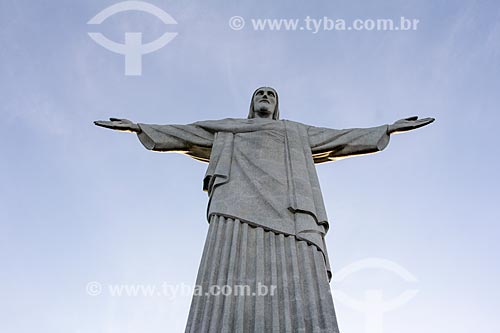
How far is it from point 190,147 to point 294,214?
3437 millimetres

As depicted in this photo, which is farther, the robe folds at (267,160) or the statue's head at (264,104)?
the statue's head at (264,104)

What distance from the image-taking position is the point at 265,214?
10180 mm

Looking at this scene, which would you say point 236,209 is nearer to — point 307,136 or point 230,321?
point 230,321

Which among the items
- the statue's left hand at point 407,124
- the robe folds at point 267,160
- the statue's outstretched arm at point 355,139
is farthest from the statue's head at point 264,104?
the statue's left hand at point 407,124

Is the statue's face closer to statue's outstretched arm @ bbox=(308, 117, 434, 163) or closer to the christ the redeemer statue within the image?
the christ the redeemer statue

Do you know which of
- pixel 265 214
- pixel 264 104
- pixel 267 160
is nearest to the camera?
pixel 265 214

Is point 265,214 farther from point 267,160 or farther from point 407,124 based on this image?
point 407,124

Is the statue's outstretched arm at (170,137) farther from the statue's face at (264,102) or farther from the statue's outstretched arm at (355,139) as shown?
the statue's outstretched arm at (355,139)

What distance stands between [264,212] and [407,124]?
4167mm

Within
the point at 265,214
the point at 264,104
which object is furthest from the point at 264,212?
the point at 264,104

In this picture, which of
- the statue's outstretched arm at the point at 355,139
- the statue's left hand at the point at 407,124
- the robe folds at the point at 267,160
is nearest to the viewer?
the robe folds at the point at 267,160

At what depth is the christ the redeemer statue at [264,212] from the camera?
339 inches

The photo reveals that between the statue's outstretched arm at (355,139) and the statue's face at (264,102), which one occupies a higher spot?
the statue's face at (264,102)

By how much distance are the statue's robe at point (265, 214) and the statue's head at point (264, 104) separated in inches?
24.7
